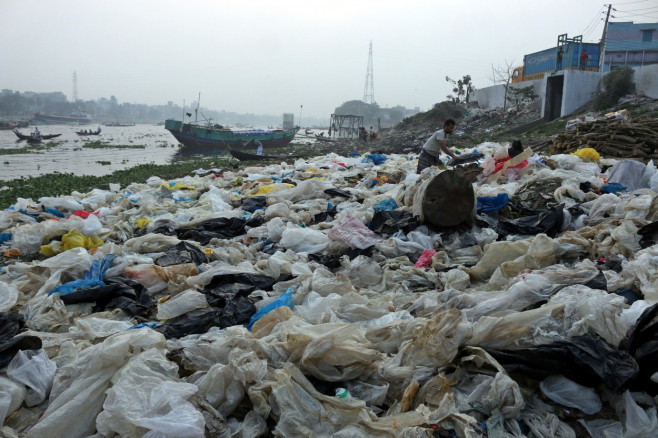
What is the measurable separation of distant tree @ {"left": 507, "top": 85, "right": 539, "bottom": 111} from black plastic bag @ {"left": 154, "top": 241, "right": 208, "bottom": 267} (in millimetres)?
22847

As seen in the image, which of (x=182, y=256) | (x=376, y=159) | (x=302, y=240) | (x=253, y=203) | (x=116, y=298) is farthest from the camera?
(x=376, y=159)

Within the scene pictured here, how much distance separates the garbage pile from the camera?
6.34ft

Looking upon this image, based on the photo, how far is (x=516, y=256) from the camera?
3.71 meters

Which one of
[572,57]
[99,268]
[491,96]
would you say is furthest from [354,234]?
[491,96]

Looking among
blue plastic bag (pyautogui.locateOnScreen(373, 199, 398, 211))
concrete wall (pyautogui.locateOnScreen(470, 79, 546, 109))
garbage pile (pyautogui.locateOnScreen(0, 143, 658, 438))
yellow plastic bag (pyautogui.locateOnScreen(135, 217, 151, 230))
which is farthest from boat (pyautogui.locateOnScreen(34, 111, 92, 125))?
blue plastic bag (pyautogui.locateOnScreen(373, 199, 398, 211))

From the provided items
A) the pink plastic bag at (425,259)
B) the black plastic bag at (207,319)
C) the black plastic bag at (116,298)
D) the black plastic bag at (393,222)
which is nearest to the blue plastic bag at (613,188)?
the black plastic bag at (393,222)

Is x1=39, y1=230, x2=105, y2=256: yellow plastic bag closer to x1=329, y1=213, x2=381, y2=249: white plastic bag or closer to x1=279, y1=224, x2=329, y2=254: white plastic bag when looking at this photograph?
x1=279, y1=224, x2=329, y2=254: white plastic bag

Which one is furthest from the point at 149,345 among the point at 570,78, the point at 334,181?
the point at 570,78

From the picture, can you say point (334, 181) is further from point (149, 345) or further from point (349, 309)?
point (149, 345)

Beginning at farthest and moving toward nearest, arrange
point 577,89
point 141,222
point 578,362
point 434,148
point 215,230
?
point 577,89 → point 434,148 → point 141,222 → point 215,230 → point 578,362

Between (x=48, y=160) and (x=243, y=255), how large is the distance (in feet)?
72.2

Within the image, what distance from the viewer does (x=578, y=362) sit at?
1993mm

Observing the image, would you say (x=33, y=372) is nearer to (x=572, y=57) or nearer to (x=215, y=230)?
(x=215, y=230)

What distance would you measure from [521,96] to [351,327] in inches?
1023
